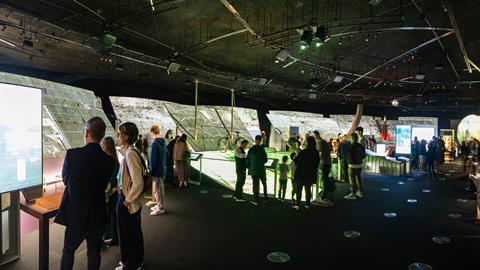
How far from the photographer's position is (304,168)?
5.25 meters

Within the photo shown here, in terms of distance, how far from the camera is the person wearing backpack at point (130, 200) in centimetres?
271

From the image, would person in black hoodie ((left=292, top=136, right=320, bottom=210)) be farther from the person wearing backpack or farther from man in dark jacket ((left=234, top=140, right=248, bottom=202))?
the person wearing backpack

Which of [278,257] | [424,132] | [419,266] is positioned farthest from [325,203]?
[424,132]

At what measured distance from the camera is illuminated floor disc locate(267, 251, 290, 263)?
11.3ft

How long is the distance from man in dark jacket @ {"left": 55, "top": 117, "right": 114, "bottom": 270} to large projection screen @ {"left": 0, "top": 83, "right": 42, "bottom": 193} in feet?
2.28

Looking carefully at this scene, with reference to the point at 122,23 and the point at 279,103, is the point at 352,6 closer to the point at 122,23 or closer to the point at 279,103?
the point at 122,23

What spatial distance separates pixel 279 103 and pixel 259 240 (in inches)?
612

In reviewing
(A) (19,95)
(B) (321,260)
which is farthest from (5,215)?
(B) (321,260)

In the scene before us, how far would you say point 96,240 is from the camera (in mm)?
2428

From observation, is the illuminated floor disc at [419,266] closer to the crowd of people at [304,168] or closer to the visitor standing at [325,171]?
the crowd of people at [304,168]

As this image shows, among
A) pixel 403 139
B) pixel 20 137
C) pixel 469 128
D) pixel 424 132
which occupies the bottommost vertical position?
pixel 403 139

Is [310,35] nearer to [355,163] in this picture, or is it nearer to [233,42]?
[355,163]

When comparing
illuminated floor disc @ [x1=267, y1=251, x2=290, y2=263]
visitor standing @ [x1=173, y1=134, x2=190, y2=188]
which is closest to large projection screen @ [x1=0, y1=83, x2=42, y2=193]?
illuminated floor disc @ [x1=267, y1=251, x2=290, y2=263]

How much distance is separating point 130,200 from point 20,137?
1.16 meters
